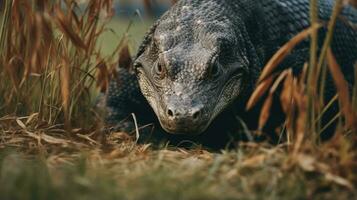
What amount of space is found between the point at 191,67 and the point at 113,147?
2.14 feet

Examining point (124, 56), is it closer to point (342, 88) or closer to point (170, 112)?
point (170, 112)

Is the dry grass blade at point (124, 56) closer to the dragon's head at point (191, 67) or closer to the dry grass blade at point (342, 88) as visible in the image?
the dragon's head at point (191, 67)

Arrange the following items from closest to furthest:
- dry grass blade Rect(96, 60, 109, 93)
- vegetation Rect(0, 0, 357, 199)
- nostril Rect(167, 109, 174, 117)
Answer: vegetation Rect(0, 0, 357, 199) → nostril Rect(167, 109, 174, 117) → dry grass blade Rect(96, 60, 109, 93)

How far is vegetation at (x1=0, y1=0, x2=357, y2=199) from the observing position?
243 cm

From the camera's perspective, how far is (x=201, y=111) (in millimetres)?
3525

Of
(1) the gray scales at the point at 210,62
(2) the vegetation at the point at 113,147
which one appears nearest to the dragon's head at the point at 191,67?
(1) the gray scales at the point at 210,62

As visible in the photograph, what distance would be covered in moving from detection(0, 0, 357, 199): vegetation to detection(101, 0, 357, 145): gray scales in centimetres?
25

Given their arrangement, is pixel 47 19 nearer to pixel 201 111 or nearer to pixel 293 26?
pixel 201 111

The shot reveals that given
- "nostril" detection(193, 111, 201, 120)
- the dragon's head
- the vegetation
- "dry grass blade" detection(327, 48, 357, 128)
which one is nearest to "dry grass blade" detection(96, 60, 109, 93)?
the vegetation

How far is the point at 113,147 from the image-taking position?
3.37m

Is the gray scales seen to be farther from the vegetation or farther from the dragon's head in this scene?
the vegetation

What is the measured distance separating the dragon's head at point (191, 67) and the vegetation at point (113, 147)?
0.74 ft

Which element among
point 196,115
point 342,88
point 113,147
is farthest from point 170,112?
point 342,88

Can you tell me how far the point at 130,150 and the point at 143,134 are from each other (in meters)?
0.72
